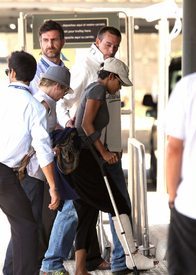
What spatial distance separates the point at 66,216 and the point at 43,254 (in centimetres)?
53

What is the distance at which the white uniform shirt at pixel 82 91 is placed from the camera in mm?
3697

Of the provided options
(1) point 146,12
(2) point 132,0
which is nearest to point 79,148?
(1) point 146,12

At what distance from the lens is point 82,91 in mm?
3828

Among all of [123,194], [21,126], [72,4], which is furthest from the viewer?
[72,4]

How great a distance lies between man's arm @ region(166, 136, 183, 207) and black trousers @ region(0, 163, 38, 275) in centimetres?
121

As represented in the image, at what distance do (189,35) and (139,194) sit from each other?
1748 millimetres

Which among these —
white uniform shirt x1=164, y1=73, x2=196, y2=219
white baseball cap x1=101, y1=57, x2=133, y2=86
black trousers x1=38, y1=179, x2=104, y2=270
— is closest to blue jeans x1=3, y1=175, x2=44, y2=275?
black trousers x1=38, y1=179, x2=104, y2=270

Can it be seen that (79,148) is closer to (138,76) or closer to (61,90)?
(61,90)

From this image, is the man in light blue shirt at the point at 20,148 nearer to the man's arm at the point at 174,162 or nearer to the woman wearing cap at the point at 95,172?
the woman wearing cap at the point at 95,172

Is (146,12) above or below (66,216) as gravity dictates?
above

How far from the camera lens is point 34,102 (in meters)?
2.80

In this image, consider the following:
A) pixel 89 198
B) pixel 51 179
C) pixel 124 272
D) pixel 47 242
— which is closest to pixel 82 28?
pixel 89 198

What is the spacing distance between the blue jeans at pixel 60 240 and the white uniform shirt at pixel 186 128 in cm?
175

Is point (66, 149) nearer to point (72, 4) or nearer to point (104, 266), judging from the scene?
point (104, 266)
